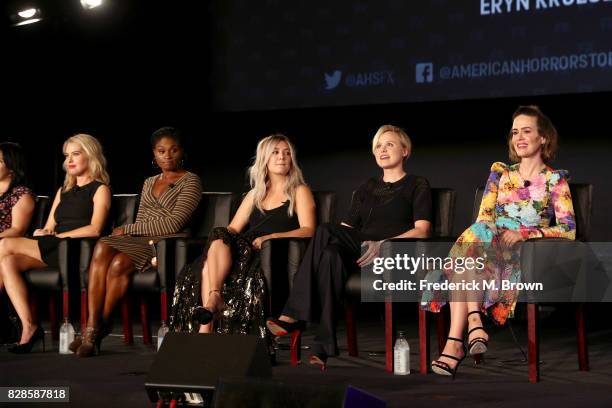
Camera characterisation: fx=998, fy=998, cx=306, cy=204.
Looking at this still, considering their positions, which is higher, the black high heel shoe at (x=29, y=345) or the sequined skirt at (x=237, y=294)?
the sequined skirt at (x=237, y=294)

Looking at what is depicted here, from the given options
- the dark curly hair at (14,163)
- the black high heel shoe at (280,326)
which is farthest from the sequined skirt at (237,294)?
the dark curly hair at (14,163)

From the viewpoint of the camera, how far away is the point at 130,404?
11.2 feet

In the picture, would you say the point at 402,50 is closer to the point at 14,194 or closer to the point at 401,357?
the point at 14,194

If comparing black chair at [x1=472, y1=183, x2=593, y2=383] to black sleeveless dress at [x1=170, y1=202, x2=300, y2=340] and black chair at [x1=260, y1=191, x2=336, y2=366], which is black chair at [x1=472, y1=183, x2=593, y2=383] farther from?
black sleeveless dress at [x1=170, y1=202, x2=300, y2=340]

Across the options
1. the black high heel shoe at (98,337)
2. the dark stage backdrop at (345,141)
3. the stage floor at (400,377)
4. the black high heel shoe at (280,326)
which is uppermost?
the dark stage backdrop at (345,141)

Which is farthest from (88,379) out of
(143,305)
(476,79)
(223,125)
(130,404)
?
(223,125)

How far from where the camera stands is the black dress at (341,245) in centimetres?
428

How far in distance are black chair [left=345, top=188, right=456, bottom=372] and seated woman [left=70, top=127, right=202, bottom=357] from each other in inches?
42.7

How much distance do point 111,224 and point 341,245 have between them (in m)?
1.56

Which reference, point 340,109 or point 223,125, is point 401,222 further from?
point 223,125

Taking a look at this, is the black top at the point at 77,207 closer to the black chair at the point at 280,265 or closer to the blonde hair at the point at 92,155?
the blonde hair at the point at 92,155

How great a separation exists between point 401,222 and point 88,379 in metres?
1.56

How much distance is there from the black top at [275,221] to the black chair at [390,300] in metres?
0.47

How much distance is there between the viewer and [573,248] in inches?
161
